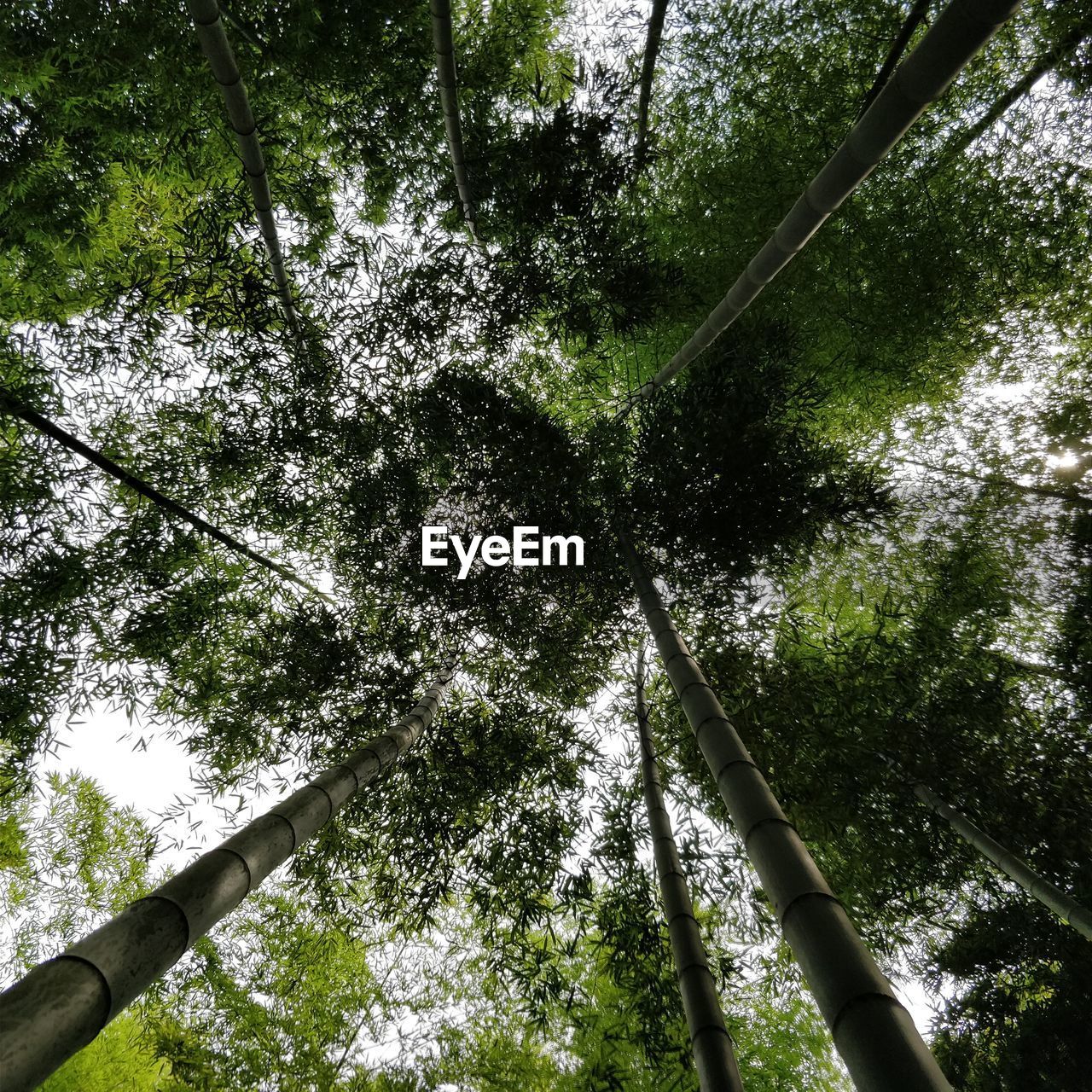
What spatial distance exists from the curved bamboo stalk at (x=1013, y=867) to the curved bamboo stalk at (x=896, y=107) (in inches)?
118

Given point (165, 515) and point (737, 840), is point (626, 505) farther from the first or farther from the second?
point (165, 515)

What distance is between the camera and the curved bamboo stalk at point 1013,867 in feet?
9.78

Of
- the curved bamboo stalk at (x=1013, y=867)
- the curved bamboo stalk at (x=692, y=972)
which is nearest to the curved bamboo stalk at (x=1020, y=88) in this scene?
the curved bamboo stalk at (x=1013, y=867)

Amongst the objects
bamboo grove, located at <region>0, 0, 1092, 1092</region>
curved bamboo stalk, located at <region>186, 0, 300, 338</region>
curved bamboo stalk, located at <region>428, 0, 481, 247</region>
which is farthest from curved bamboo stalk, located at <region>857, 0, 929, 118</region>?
curved bamboo stalk, located at <region>186, 0, 300, 338</region>

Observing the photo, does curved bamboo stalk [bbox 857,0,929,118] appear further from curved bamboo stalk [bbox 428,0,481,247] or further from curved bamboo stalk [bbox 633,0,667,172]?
curved bamboo stalk [bbox 428,0,481,247]

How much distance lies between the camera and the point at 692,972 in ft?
7.38

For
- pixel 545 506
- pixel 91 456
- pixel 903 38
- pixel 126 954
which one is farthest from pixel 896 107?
pixel 91 456

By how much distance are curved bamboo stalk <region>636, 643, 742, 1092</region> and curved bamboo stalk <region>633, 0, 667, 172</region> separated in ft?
12.9

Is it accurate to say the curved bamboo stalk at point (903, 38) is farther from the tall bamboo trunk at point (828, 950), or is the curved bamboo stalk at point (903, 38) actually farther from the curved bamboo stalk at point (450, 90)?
the tall bamboo trunk at point (828, 950)

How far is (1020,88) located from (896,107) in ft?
12.2

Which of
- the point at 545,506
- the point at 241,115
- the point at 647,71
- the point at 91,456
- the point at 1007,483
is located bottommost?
the point at 1007,483

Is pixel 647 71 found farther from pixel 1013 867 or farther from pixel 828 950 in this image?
pixel 1013 867

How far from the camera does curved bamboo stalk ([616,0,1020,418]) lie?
58.2 inches

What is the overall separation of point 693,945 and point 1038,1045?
3725 millimetres
